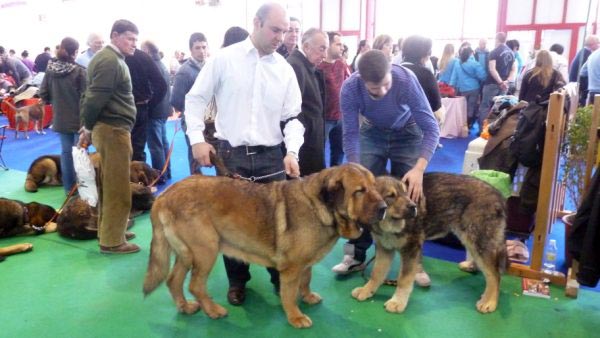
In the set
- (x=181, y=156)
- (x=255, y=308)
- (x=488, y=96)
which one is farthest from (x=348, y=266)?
(x=488, y=96)

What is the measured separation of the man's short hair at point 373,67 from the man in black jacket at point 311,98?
1.19 m

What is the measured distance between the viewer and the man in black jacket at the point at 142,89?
609 cm

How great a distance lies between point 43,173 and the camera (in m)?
6.66

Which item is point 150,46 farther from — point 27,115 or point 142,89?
point 27,115

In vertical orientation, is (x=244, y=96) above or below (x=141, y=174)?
above

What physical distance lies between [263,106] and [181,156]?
5.97 metres

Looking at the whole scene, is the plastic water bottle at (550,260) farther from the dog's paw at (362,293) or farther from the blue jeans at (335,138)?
the blue jeans at (335,138)

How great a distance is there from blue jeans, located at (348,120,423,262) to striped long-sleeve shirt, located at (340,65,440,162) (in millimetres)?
75

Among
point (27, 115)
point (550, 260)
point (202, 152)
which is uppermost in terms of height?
point (202, 152)

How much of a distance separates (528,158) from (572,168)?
1.25ft

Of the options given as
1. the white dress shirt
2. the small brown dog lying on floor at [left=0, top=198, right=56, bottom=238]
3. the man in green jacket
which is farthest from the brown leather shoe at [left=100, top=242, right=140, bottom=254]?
the white dress shirt

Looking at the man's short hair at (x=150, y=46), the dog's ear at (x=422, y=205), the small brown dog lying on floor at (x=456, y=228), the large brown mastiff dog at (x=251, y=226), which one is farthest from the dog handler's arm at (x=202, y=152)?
the man's short hair at (x=150, y=46)

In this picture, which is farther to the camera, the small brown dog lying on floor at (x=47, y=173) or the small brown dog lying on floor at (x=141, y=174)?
the small brown dog lying on floor at (x=47, y=173)

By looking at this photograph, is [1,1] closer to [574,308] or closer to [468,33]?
[468,33]
